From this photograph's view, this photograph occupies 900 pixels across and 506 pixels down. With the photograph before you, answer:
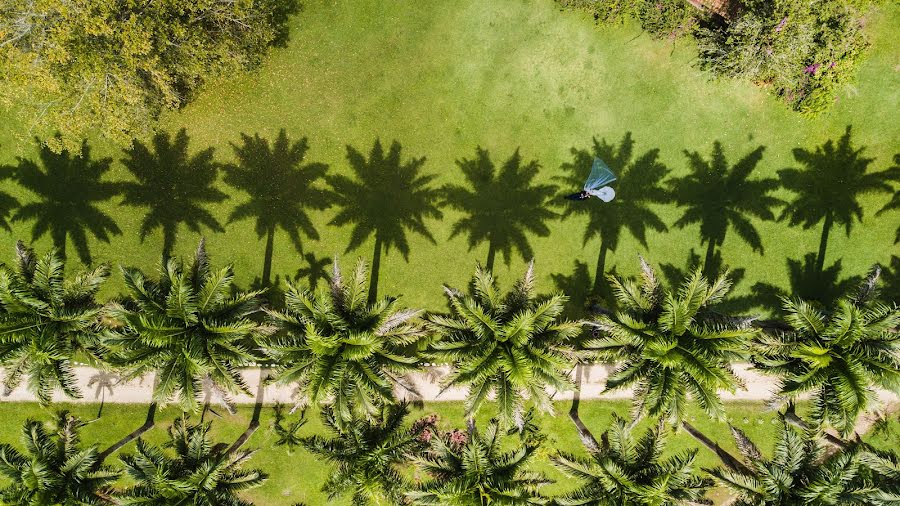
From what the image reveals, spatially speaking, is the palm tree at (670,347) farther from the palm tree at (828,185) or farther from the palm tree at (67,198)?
the palm tree at (67,198)

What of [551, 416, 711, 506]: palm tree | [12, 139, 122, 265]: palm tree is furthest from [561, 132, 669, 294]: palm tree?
[12, 139, 122, 265]: palm tree

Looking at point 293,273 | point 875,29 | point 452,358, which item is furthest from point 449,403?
point 875,29

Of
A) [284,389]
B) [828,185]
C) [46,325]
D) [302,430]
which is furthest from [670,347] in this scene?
[46,325]

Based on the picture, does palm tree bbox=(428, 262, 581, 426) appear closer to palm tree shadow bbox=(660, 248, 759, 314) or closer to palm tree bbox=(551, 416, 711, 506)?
palm tree bbox=(551, 416, 711, 506)

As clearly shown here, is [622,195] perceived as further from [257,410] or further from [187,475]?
[187,475]

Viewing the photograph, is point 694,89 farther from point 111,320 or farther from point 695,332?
point 111,320

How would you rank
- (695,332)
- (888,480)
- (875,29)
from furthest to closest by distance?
(875,29), (888,480), (695,332)

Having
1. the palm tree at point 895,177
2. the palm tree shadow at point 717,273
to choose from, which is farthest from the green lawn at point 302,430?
the palm tree at point 895,177
